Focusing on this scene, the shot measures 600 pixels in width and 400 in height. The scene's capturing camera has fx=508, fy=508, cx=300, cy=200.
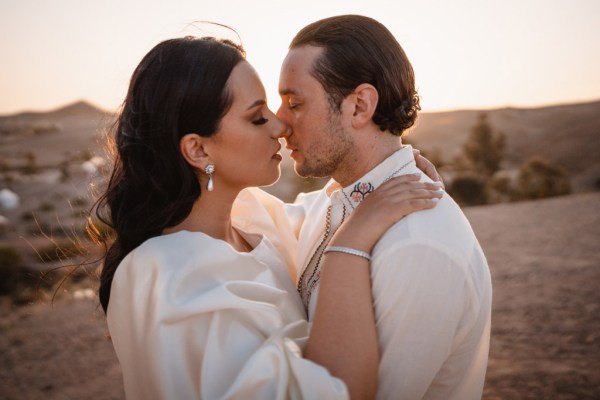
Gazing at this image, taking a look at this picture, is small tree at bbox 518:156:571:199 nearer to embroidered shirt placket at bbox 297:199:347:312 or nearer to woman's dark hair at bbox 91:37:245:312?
embroidered shirt placket at bbox 297:199:347:312

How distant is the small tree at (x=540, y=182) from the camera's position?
76.3 ft

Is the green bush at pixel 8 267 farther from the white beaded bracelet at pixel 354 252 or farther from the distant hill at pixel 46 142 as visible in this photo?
the distant hill at pixel 46 142

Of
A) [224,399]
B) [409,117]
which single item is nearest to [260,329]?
[224,399]

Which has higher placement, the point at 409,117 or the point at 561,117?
the point at 409,117

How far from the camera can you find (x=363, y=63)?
10.0 ft

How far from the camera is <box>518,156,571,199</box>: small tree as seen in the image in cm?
2325

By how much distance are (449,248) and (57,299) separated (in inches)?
446

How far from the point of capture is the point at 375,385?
2.24 meters

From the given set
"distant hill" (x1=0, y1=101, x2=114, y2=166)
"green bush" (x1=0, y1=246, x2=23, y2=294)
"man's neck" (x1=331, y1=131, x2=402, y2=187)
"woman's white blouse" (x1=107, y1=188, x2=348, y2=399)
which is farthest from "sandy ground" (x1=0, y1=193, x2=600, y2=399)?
"distant hill" (x1=0, y1=101, x2=114, y2=166)

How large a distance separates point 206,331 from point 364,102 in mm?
1624

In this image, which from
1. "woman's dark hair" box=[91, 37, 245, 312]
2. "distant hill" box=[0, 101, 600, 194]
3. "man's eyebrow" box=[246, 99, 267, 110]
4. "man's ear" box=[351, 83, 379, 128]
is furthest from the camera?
"distant hill" box=[0, 101, 600, 194]

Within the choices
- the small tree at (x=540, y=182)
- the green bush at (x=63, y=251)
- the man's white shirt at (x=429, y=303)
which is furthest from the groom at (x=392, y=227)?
the small tree at (x=540, y=182)

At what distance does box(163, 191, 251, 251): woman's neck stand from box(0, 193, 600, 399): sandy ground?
125 cm

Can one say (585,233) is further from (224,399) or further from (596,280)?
(224,399)
